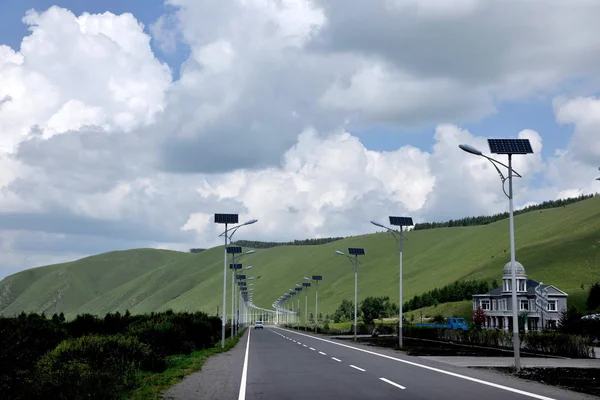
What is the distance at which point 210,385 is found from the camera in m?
20.2

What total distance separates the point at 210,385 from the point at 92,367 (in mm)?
3773

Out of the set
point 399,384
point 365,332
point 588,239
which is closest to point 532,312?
point 365,332

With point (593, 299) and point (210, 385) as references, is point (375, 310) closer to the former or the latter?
point (593, 299)

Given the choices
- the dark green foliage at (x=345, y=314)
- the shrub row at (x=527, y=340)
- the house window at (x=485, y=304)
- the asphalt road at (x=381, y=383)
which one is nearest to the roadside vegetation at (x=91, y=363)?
the asphalt road at (x=381, y=383)

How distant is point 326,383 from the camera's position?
2022 cm

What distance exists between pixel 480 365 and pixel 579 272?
4861 inches

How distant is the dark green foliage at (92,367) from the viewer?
48.0 feet

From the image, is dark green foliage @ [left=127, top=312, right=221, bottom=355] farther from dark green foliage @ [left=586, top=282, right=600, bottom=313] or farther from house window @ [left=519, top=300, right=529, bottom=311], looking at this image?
dark green foliage @ [left=586, top=282, right=600, bottom=313]

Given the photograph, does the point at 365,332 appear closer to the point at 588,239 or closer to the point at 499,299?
the point at 499,299

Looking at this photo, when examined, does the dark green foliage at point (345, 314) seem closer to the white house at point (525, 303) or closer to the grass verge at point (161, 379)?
the white house at point (525, 303)

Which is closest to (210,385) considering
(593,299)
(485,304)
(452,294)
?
(593,299)

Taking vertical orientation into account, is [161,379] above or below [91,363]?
below

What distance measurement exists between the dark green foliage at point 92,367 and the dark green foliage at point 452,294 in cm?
12396

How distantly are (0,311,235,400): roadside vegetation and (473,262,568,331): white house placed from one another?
75.3m
